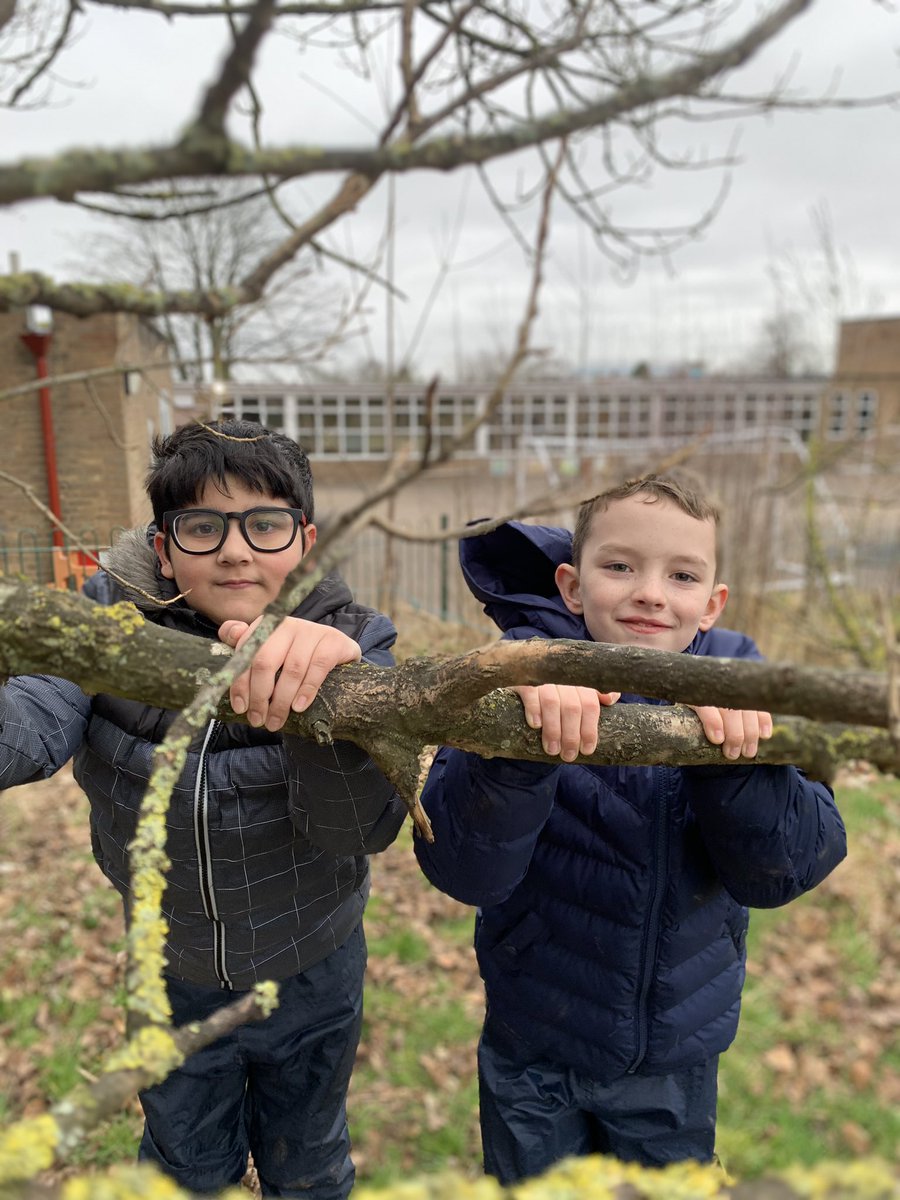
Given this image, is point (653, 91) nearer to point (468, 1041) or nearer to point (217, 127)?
point (217, 127)

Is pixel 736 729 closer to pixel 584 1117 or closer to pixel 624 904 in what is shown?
pixel 624 904

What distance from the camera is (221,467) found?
1.78 metres

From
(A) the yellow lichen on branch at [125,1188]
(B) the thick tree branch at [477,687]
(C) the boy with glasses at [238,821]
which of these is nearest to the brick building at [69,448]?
(C) the boy with glasses at [238,821]

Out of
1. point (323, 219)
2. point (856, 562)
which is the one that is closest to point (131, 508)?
point (323, 219)

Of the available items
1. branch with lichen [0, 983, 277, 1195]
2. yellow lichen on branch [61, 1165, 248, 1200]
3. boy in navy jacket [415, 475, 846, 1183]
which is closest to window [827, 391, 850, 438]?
boy in navy jacket [415, 475, 846, 1183]

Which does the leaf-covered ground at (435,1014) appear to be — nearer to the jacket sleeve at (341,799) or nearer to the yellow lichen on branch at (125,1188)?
the jacket sleeve at (341,799)

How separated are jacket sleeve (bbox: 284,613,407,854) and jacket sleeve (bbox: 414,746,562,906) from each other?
9 centimetres

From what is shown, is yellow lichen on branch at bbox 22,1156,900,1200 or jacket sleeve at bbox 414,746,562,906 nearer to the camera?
yellow lichen on branch at bbox 22,1156,900,1200

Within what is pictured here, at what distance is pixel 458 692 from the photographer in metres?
1.19

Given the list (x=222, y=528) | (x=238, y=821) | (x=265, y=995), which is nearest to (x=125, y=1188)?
(x=265, y=995)

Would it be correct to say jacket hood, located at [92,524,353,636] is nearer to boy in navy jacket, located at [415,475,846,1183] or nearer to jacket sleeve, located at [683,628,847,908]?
boy in navy jacket, located at [415,475,846,1183]

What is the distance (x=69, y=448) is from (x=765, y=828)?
2.25 m

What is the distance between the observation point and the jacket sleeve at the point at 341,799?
151 cm

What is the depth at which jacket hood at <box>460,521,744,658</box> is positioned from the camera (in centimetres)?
185
